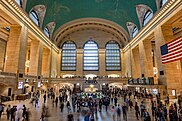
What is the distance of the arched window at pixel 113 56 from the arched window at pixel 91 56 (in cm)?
297

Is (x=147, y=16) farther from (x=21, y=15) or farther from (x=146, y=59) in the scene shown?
(x=21, y=15)

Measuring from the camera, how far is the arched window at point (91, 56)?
121ft

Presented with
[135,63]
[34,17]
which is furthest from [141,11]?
[34,17]

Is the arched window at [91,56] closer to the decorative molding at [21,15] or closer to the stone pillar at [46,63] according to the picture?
the stone pillar at [46,63]

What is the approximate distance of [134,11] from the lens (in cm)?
2342

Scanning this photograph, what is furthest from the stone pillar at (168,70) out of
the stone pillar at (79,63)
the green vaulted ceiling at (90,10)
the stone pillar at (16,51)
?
the stone pillar at (79,63)

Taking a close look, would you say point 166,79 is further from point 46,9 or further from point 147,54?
point 46,9

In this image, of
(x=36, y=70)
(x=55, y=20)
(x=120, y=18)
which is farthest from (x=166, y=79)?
(x=55, y=20)

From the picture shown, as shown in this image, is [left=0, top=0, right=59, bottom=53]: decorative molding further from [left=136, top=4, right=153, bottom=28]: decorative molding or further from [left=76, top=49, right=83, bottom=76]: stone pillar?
[left=136, top=4, right=153, bottom=28]: decorative molding

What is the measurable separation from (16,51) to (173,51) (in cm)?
1761

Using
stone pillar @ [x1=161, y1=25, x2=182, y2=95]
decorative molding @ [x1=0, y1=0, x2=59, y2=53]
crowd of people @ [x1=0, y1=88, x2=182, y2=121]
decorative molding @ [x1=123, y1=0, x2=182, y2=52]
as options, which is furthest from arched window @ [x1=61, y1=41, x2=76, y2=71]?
stone pillar @ [x1=161, y1=25, x2=182, y2=95]

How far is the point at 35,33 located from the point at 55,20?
670cm

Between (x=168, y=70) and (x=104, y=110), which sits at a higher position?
(x=168, y=70)

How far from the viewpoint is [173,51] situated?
480 inches
